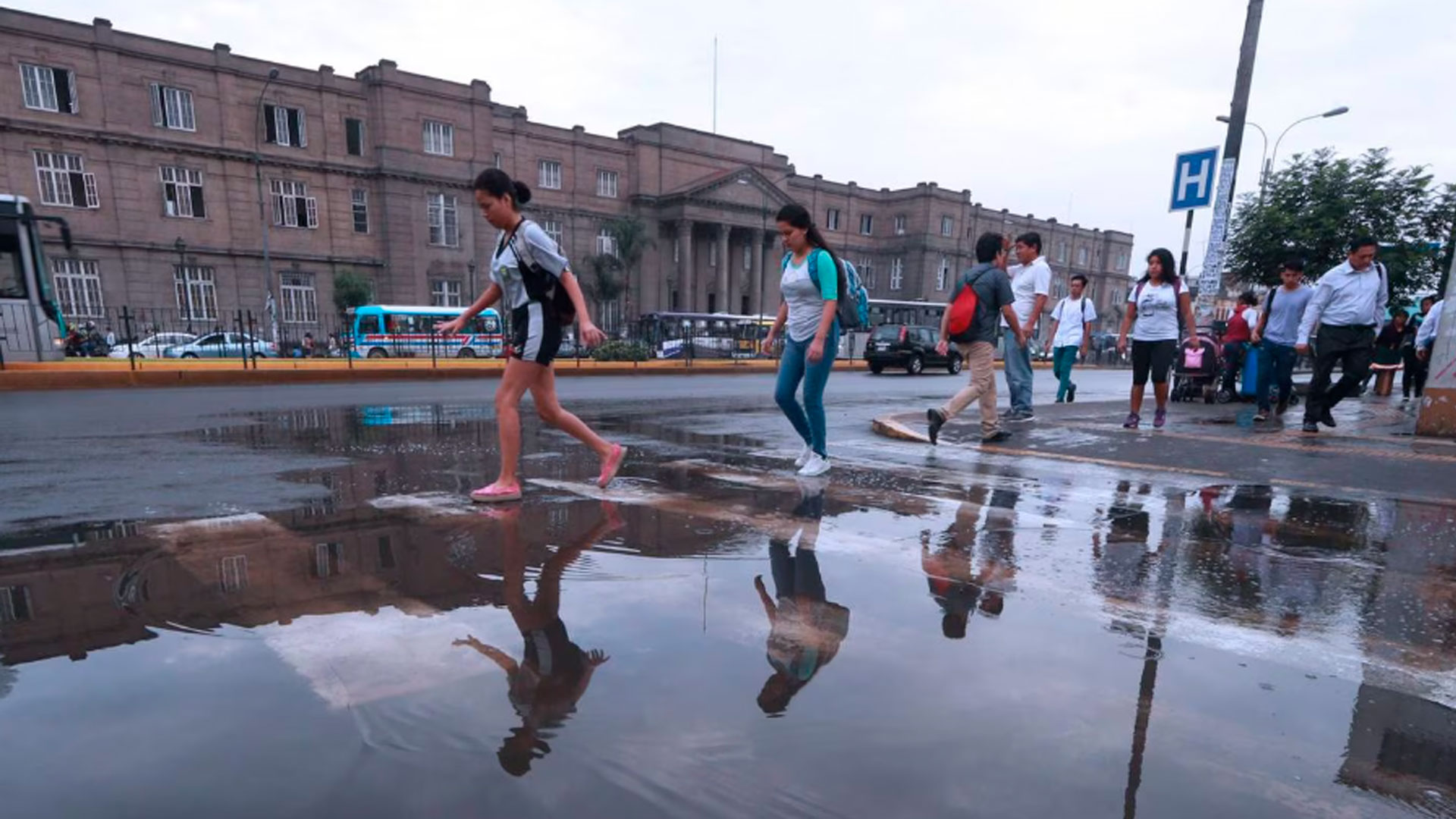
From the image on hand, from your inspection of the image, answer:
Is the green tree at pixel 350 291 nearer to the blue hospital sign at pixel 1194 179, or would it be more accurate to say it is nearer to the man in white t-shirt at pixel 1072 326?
the man in white t-shirt at pixel 1072 326

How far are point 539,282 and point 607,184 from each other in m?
44.8

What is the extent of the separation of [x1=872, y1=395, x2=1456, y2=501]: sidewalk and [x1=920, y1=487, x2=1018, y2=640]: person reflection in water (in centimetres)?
196

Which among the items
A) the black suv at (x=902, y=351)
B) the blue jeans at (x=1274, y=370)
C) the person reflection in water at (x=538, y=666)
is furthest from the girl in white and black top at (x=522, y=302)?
the black suv at (x=902, y=351)

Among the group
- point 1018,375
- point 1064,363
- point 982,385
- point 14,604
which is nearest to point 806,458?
→ point 982,385

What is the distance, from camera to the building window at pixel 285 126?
3512cm

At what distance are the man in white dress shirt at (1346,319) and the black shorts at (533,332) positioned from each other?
6.80m

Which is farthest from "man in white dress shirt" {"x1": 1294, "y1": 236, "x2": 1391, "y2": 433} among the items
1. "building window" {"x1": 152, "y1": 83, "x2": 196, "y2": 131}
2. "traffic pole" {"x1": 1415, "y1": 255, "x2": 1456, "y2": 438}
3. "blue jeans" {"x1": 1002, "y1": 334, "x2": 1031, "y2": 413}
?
"building window" {"x1": 152, "y1": 83, "x2": 196, "y2": 131}

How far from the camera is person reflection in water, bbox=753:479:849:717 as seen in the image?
6.68ft

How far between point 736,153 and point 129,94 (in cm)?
3261

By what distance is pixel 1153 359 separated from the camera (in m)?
6.93

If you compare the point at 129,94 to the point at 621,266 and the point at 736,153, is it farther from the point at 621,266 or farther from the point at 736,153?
the point at 736,153

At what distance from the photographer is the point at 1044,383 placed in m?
18.9

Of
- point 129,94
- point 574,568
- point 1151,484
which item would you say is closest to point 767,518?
point 574,568

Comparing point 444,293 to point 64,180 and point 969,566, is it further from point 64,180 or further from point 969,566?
Answer: point 969,566
